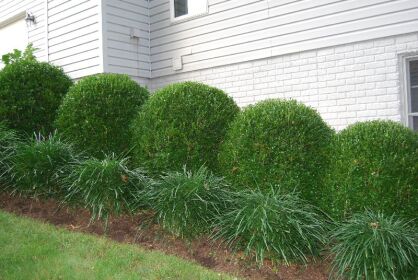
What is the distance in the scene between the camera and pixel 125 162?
5.75 m

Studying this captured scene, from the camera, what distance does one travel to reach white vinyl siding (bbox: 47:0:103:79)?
898cm

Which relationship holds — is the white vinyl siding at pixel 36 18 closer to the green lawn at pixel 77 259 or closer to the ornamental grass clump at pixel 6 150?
the ornamental grass clump at pixel 6 150

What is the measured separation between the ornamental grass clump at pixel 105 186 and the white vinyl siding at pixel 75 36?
3.99 m

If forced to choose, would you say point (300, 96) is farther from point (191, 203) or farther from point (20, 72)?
point (20, 72)

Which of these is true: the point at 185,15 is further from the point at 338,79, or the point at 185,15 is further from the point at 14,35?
the point at 14,35

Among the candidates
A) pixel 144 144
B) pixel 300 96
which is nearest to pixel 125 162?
pixel 144 144

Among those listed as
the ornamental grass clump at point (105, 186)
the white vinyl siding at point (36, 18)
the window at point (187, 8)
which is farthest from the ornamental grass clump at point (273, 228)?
the white vinyl siding at point (36, 18)

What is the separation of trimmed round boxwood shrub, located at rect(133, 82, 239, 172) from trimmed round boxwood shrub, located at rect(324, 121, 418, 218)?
1.50 m

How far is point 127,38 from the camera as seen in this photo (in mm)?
9258

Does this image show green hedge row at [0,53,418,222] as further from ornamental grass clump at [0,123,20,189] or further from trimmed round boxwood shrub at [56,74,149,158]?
ornamental grass clump at [0,123,20,189]

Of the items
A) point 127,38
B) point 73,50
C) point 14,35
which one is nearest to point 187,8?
point 127,38

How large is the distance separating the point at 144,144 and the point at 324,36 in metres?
3.46

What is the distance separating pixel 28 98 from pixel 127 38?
2996 mm

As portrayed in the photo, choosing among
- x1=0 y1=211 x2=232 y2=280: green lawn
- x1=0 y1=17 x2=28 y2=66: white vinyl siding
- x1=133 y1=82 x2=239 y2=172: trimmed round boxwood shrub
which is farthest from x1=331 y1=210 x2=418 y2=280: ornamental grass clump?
x1=0 y1=17 x2=28 y2=66: white vinyl siding
